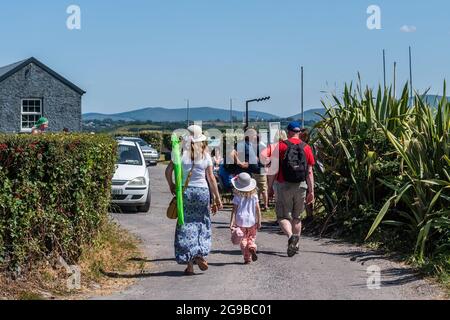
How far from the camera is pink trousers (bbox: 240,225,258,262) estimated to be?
32.2 ft

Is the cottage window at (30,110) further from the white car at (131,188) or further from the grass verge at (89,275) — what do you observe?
the grass verge at (89,275)

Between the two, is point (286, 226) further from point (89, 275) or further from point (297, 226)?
point (89, 275)

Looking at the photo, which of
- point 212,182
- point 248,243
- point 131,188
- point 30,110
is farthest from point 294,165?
point 30,110

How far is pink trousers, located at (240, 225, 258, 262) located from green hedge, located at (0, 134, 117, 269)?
1959 mm

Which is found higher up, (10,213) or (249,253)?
(10,213)

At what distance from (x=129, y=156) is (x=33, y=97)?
2687cm

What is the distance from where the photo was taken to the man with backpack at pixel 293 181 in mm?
10406

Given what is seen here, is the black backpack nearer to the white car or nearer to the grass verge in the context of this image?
the grass verge

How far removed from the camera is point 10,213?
24.7ft

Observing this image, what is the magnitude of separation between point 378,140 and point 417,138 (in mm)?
1178

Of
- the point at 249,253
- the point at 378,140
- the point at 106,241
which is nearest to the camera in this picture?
the point at 249,253

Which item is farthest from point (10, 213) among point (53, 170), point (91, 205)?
point (91, 205)
